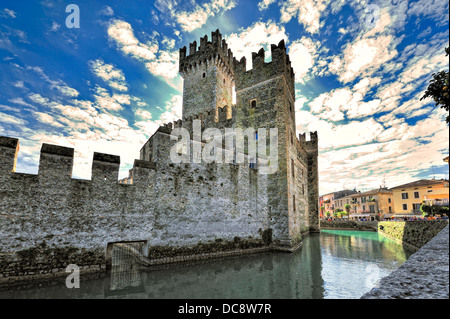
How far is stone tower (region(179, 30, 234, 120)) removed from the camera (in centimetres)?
2539

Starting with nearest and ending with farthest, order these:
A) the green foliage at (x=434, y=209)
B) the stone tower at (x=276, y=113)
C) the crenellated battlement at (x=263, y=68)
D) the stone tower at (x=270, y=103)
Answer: the stone tower at (x=276, y=113), the stone tower at (x=270, y=103), the crenellated battlement at (x=263, y=68), the green foliage at (x=434, y=209)

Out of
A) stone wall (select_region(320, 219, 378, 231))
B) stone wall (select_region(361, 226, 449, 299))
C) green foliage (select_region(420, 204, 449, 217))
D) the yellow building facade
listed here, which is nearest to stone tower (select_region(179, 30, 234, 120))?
stone wall (select_region(361, 226, 449, 299))

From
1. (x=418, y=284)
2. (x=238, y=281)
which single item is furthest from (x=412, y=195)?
(x=418, y=284)

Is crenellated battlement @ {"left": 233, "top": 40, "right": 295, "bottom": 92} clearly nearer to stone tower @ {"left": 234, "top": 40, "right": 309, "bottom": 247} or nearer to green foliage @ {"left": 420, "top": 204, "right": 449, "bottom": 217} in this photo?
stone tower @ {"left": 234, "top": 40, "right": 309, "bottom": 247}

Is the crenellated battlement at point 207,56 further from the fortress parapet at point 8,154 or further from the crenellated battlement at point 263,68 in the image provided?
the fortress parapet at point 8,154

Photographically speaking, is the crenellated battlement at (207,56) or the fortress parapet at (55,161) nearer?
the fortress parapet at (55,161)

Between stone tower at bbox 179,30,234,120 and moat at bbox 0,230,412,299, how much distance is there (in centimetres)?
1821

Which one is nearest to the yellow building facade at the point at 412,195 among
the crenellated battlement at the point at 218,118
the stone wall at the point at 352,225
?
the stone wall at the point at 352,225

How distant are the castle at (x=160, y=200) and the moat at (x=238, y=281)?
1.24 m

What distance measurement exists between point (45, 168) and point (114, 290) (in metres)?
5.23

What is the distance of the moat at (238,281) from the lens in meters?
6.88

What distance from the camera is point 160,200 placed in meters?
10.8
